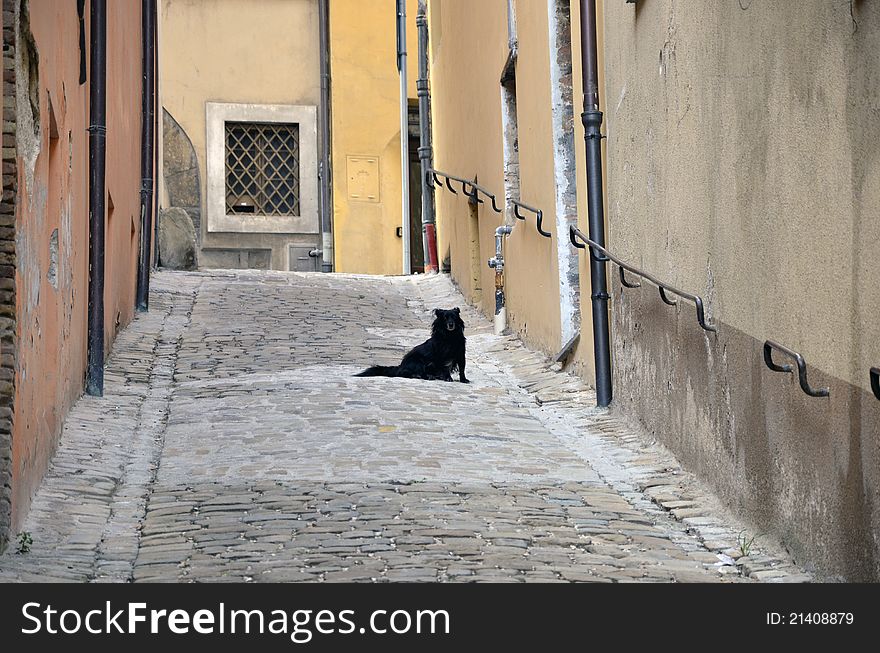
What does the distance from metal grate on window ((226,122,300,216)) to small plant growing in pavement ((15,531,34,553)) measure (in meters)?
20.0

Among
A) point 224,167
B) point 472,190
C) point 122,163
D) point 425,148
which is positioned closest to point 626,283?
point 122,163

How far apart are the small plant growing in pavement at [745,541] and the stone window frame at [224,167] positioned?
2000cm

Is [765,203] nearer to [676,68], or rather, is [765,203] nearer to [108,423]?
[676,68]

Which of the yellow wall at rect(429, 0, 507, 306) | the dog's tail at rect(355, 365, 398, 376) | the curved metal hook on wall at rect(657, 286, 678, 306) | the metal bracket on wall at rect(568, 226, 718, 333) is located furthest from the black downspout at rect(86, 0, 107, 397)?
the yellow wall at rect(429, 0, 507, 306)

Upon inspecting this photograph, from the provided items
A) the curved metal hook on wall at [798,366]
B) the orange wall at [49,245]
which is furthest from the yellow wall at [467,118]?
the curved metal hook on wall at [798,366]

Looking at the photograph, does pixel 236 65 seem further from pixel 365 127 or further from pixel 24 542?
pixel 24 542

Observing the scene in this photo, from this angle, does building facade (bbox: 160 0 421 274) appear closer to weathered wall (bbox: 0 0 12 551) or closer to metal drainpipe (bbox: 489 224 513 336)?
metal drainpipe (bbox: 489 224 513 336)

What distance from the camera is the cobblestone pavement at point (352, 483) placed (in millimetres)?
6141

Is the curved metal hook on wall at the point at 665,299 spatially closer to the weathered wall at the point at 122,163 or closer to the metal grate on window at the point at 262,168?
the weathered wall at the point at 122,163

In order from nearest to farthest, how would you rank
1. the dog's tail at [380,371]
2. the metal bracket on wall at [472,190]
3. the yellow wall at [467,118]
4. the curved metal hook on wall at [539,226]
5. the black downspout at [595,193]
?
the black downspout at [595,193]
the dog's tail at [380,371]
the curved metal hook on wall at [539,226]
the metal bracket on wall at [472,190]
the yellow wall at [467,118]

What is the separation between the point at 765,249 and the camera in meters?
6.65

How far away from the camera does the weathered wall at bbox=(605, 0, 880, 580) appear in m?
5.37

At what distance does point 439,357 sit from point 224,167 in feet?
50.2
